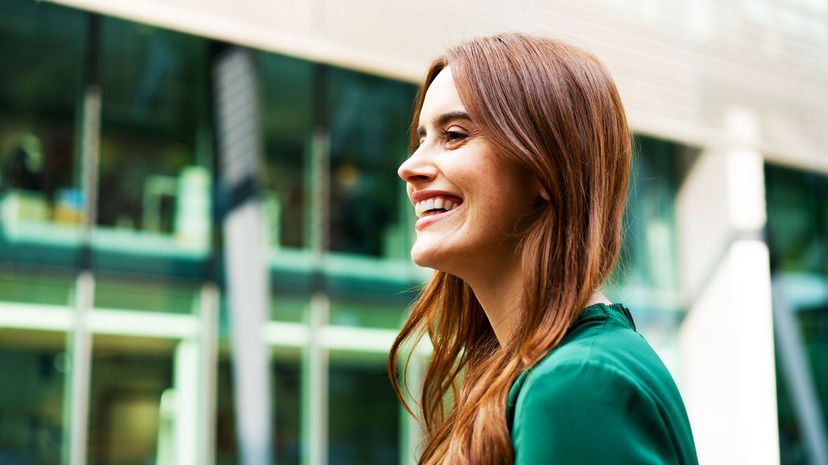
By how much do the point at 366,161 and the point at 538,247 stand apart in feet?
35.6

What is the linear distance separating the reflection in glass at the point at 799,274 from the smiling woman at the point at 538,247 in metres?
14.3

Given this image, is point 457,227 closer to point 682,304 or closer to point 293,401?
point 293,401

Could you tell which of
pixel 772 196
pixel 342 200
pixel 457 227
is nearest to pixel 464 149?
pixel 457 227

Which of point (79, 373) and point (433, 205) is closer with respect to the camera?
point (433, 205)

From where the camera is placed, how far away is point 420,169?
60.5 inches

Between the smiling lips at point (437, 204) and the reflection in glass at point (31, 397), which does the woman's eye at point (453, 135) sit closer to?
the smiling lips at point (437, 204)

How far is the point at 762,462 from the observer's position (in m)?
13.2

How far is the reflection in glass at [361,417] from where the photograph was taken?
1105cm

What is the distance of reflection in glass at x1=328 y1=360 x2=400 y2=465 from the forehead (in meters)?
9.77

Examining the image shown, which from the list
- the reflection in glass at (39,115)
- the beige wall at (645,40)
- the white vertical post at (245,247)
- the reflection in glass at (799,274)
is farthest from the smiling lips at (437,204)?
the reflection in glass at (799,274)

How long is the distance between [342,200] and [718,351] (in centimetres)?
584

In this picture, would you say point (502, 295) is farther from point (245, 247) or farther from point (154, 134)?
point (154, 134)

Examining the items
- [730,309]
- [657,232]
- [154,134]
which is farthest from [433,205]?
[657,232]

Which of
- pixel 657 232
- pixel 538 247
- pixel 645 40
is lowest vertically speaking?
pixel 538 247
